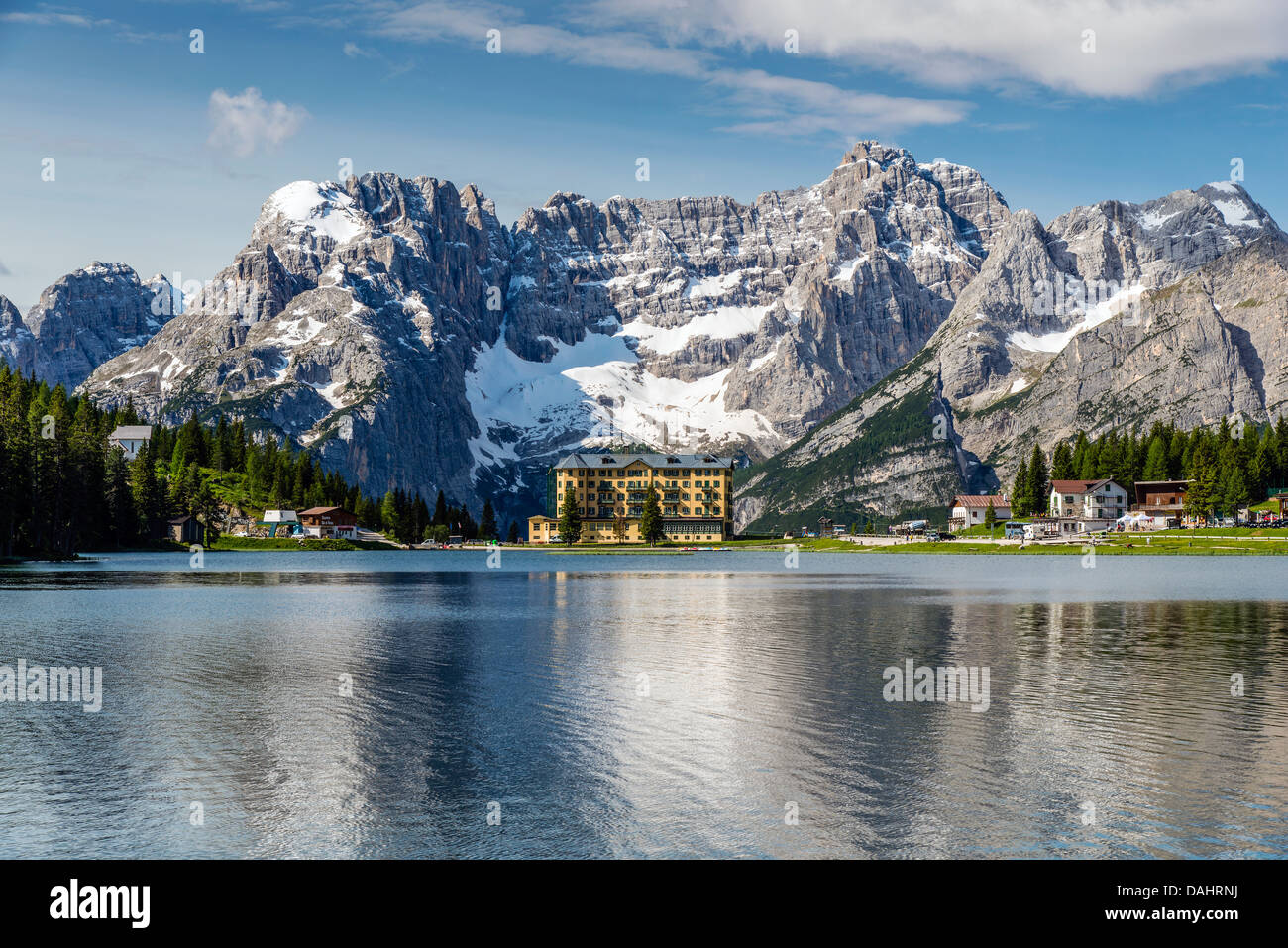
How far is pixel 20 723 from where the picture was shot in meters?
40.9

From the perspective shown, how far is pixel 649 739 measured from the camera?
3809 centimetres

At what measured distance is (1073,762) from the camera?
111 feet

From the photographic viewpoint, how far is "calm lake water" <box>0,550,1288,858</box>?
2705cm

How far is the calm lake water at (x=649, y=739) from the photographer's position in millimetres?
27047

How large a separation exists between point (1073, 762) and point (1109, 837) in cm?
767

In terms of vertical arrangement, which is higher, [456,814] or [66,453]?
[66,453]

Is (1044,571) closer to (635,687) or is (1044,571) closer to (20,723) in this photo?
(635,687)

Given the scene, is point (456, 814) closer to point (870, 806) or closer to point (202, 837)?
point (202, 837)
